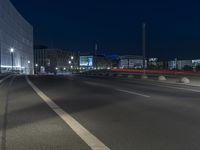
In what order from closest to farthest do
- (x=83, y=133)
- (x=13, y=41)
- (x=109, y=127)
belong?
1. (x=83, y=133)
2. (x=109, y=127)
3. (x=13, y=41)

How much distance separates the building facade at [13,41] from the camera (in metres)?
110

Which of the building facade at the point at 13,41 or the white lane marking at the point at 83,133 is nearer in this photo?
the white lane marking at the point at 83,133

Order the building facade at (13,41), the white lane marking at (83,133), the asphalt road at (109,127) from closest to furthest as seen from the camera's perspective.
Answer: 1. the white lane marking at (83,133)
2. the asphalt road at (109,127)
3. the building facade at (13,41)

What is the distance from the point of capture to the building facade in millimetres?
109812

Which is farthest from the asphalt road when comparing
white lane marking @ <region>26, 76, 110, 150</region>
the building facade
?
the building facade

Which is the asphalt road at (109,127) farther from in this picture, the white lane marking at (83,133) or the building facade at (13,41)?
the building facade at (13,41)

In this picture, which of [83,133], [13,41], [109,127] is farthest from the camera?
[13,41]

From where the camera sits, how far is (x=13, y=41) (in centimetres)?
12962

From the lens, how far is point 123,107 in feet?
45.2

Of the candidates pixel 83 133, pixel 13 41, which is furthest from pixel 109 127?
pixel 13 41

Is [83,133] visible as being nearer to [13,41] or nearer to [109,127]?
[109,127]

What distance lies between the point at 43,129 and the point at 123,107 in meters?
5.21

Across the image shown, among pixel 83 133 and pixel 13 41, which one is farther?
pixel 13 41

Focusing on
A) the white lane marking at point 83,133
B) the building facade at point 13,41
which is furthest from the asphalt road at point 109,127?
the building facade at point 13,41
